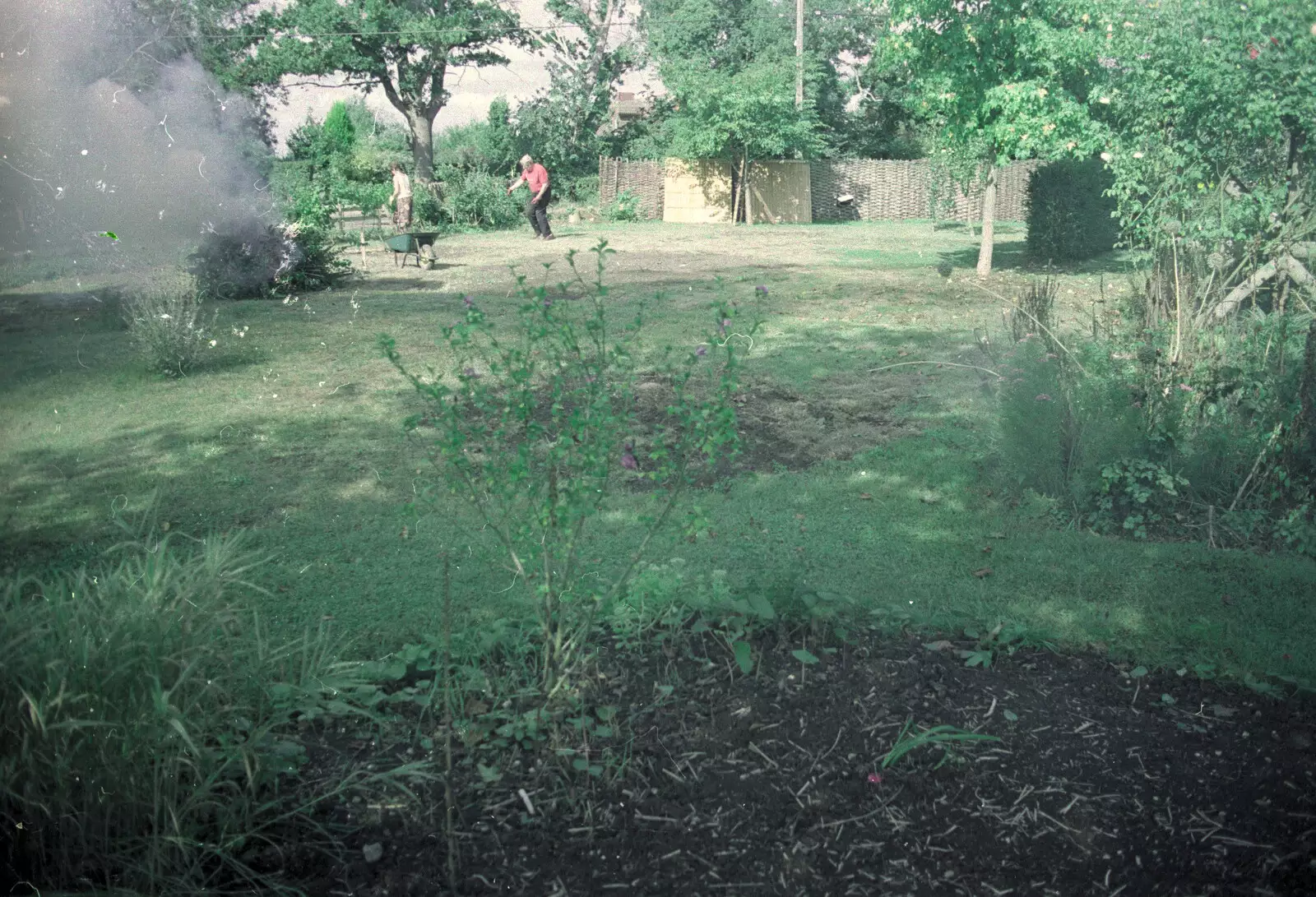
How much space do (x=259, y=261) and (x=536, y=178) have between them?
9.93m

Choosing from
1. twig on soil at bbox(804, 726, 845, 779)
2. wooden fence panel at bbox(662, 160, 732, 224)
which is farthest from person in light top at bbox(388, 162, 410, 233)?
twig on soil at bbox(804, 726, 845, 779)

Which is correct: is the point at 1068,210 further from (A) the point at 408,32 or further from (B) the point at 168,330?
(A) the point at 408,32

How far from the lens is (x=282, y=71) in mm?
32562

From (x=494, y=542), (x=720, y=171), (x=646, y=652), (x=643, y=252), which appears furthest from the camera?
(x=720, y=171)

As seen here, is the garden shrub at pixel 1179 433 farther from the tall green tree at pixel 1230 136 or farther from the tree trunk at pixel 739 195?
the tree trunk at pixel 739 195

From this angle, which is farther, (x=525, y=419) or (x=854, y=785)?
(x=525, y=419)

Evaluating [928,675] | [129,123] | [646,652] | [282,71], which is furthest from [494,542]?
[282,71]

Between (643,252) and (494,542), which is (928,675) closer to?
(494,542)

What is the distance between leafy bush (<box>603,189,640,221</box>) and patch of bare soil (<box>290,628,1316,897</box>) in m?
28.1

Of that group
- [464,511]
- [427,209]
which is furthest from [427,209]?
[464,511]

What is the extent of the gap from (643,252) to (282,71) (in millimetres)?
19261

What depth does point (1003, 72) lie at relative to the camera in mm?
13750

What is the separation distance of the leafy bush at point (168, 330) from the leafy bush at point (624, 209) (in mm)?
22614

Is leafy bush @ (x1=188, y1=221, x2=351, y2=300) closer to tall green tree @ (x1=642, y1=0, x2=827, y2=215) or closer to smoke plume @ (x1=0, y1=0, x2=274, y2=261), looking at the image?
smoke plume @ (x1=0, y1=0, x2=274, y2=261)
